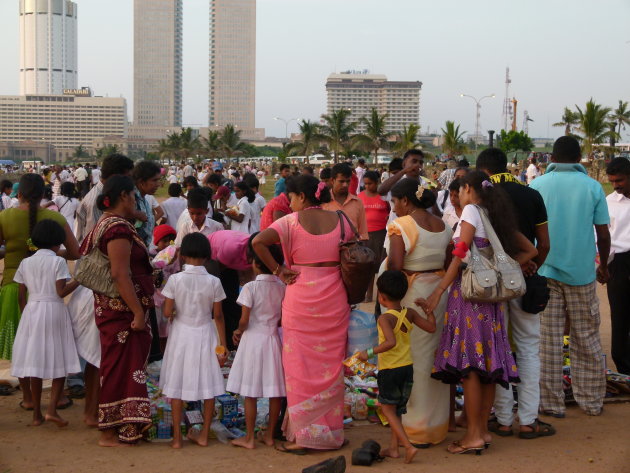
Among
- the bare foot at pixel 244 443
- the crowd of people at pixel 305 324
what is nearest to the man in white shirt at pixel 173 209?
the crowd of people at pixel 305 324

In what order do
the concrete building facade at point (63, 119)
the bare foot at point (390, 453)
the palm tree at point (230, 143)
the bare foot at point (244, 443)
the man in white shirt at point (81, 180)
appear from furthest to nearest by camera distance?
the concrete building facade at point (63, 119)
the palm tree at point (230, 143)
the man in white shirt at point (81, 180)
the bare foot at point (244, 443)
the bare foot at point (390, 453)

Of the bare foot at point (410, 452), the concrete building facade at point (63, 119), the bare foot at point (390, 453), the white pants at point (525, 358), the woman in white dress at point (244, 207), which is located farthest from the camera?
the concrete building facade at point (63, 119)

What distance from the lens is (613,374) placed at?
6.48 m

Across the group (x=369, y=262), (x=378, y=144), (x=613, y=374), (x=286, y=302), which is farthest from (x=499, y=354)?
(x=378, y=144)

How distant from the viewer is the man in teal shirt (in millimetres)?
5859

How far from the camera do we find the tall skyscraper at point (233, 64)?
18575cm

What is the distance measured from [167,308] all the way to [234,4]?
189 metres

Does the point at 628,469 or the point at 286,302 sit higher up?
the point at 286,302

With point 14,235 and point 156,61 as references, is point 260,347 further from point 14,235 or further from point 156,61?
point 156,61

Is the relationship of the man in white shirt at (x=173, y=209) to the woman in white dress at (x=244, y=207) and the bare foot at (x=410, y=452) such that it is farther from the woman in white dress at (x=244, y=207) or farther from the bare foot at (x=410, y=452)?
→ the bare foot at (x=410, y=452)

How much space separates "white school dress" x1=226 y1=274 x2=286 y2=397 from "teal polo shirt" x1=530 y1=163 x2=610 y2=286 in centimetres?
218

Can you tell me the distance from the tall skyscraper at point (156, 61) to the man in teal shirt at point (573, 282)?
193m

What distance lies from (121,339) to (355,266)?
1.62 metres

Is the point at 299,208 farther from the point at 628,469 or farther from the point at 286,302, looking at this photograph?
the point at 628,469
